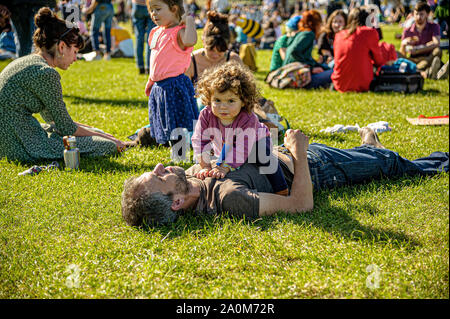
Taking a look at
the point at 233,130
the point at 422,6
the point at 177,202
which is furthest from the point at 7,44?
the point at 177,202

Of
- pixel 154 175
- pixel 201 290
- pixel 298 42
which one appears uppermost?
pixel 298 42

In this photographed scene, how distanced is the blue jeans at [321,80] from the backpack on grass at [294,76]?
0.36 feet

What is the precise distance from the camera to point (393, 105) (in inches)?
288

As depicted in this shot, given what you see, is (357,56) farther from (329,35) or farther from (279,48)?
(329,35)

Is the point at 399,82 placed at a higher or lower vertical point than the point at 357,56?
lower

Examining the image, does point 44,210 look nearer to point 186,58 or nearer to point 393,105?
point 186,58

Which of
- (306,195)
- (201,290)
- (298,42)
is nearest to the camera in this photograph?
(201,290)

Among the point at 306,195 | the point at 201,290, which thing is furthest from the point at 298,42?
the point at 201,290

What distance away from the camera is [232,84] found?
3.57 m

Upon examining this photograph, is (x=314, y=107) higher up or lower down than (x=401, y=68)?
lower down

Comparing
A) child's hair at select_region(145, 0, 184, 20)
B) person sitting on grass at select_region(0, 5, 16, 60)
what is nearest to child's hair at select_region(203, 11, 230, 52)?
child's hair at select_region(145, 0, 184, 20)

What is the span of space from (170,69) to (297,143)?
7.11 feet

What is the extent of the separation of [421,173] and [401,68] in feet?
15.2
